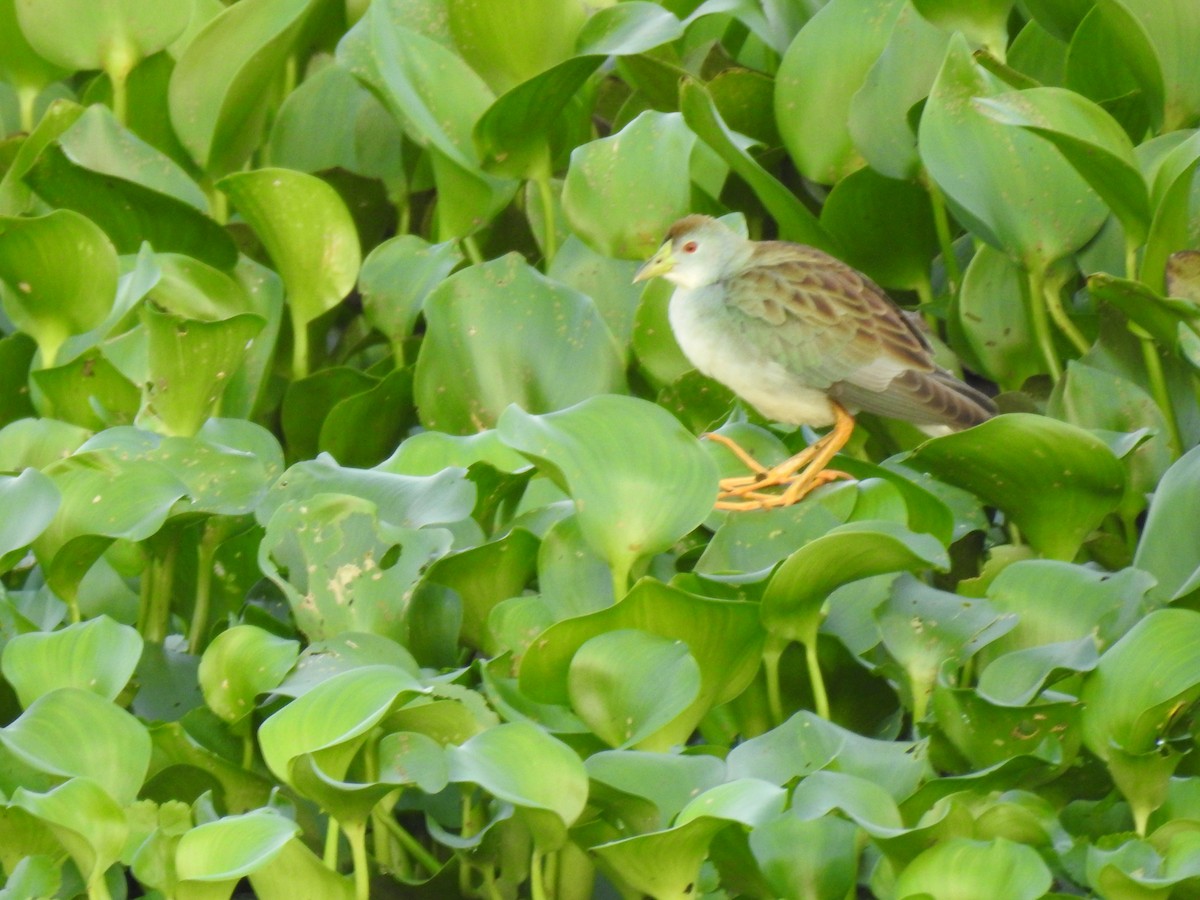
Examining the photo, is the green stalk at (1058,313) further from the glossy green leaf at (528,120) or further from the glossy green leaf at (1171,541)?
the glossy green leaf at (528,120)

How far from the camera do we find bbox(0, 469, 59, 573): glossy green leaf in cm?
238

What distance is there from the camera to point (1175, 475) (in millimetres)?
2461

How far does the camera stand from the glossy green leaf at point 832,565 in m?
2.15

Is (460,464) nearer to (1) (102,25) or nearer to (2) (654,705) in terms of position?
(2) (654,705)

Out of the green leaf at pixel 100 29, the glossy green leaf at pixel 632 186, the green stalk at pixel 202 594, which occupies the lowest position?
the green stalk at pixel 202 594

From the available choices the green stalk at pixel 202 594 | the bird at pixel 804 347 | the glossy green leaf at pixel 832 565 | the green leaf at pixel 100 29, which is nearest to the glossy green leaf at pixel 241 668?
the green stalk at pixel 202 594

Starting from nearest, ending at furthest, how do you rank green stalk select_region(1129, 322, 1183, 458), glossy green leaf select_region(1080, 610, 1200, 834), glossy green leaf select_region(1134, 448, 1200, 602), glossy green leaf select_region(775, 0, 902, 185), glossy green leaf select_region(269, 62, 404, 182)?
glossy green leaf select_region(1080, 610, 1200, 834), glossy green leaf select_region(1134, 448, 1200, 602), green stalk select_region(1129, 322, 1183, 458), glossy green leaf select_region(775, 0, 902, 185), glossy green leaf select_region(269, 62, 404, 182)

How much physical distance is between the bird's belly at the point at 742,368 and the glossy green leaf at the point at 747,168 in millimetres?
278

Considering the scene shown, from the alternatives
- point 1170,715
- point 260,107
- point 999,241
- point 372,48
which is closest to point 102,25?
point 260,107

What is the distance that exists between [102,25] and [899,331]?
5.48 ft

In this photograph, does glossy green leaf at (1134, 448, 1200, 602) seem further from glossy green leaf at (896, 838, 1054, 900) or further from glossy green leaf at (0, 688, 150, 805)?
glossy green leaf at (0, 688, 150, 805)

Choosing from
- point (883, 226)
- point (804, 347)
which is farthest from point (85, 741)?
point (883, 226)


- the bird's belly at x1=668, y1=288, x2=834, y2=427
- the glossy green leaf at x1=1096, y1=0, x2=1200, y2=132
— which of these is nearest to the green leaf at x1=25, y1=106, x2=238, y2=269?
the bird's belly at x1=668, y1=288, x2=834, y2=427

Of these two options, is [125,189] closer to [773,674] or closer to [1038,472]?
[773,674]
